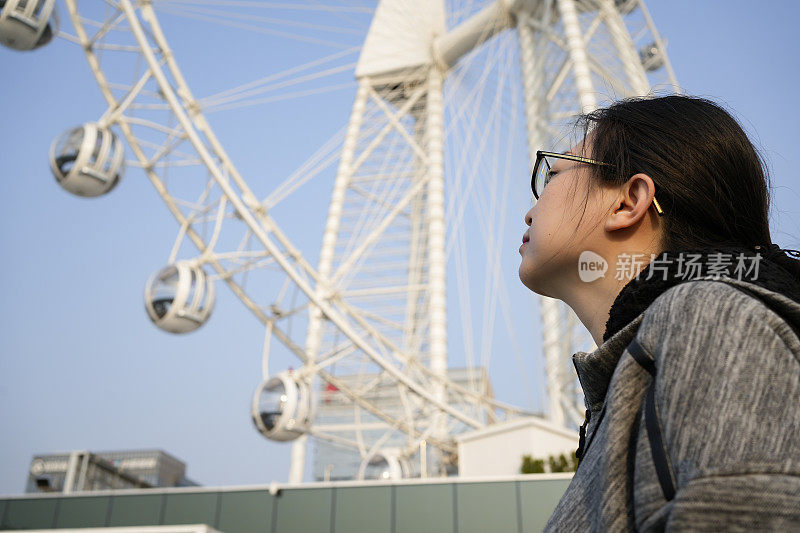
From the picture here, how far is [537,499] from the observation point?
36.9 ft

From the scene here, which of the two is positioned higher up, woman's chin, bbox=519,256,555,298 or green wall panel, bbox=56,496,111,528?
green wall panel, bbox=56,496,111,528

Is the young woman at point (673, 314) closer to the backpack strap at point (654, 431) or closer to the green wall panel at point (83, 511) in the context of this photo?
the backpack strap at point (654, 431)

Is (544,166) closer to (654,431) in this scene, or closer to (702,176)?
(702,176)

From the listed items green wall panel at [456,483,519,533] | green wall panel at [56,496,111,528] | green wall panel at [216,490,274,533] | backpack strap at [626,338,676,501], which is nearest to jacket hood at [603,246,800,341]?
backpack strap at [626,338,676,501]

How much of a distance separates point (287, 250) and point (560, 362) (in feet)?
15.2

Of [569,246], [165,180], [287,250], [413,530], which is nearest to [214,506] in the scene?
[413,530]

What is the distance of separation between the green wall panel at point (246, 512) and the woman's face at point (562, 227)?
11.8 m

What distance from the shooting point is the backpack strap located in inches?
28.0

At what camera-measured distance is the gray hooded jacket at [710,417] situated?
0.65m

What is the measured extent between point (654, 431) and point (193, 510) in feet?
41.9

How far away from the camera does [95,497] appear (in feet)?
42.4

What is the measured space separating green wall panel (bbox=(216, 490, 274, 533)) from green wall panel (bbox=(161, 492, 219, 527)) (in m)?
0.14

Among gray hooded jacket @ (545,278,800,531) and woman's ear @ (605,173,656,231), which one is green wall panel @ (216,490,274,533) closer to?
woman's ear @ (605,173,656,231)

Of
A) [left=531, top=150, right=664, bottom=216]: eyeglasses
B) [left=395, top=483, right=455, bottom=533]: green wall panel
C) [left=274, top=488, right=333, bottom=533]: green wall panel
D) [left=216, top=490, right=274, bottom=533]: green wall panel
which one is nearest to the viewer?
[left=531, top=150, right=664, bottom=216]: eyeglasses
